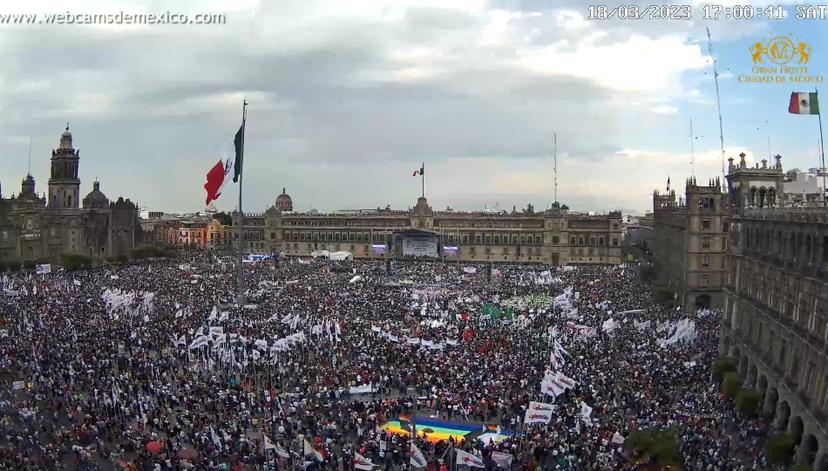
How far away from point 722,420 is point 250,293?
4290 centimetres

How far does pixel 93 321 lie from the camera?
1977 inches

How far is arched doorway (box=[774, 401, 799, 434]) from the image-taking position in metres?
29.2

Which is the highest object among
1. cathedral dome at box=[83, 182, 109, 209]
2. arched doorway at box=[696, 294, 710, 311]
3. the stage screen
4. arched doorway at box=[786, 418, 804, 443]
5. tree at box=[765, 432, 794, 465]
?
cathedral dome at box=[83, 182, 109, 209]

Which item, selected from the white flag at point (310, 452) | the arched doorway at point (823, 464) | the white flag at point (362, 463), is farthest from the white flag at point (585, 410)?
the white flag at point (310, 452)

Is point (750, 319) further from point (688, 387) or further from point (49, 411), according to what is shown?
point (49, 411)

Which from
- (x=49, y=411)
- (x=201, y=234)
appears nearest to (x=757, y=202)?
(x=49, y=411)

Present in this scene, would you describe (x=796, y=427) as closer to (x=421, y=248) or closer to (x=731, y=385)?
(x=731, y=385)

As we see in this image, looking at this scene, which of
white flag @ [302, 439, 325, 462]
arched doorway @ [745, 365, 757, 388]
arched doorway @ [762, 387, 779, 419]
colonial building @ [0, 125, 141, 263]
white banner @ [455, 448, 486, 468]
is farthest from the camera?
colonial building @ [0, 125, 141, 263]

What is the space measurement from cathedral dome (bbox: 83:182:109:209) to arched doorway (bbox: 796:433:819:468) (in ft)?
368

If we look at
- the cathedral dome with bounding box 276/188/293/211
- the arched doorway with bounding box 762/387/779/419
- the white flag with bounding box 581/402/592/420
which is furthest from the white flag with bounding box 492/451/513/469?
the cathedral dome with bounding box 276/188/293/211

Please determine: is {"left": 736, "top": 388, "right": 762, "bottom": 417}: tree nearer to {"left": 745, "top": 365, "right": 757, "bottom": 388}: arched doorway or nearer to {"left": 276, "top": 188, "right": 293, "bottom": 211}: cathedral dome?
{"left": 745, "top": 365, "right": 757, "bottom": 388}: arched doorway

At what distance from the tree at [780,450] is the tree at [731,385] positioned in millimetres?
6997

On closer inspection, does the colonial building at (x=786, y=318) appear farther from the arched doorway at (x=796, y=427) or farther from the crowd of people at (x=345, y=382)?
the crowd of people at (x=345, y=382)

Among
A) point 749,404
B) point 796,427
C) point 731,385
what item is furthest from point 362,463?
point 731,385
